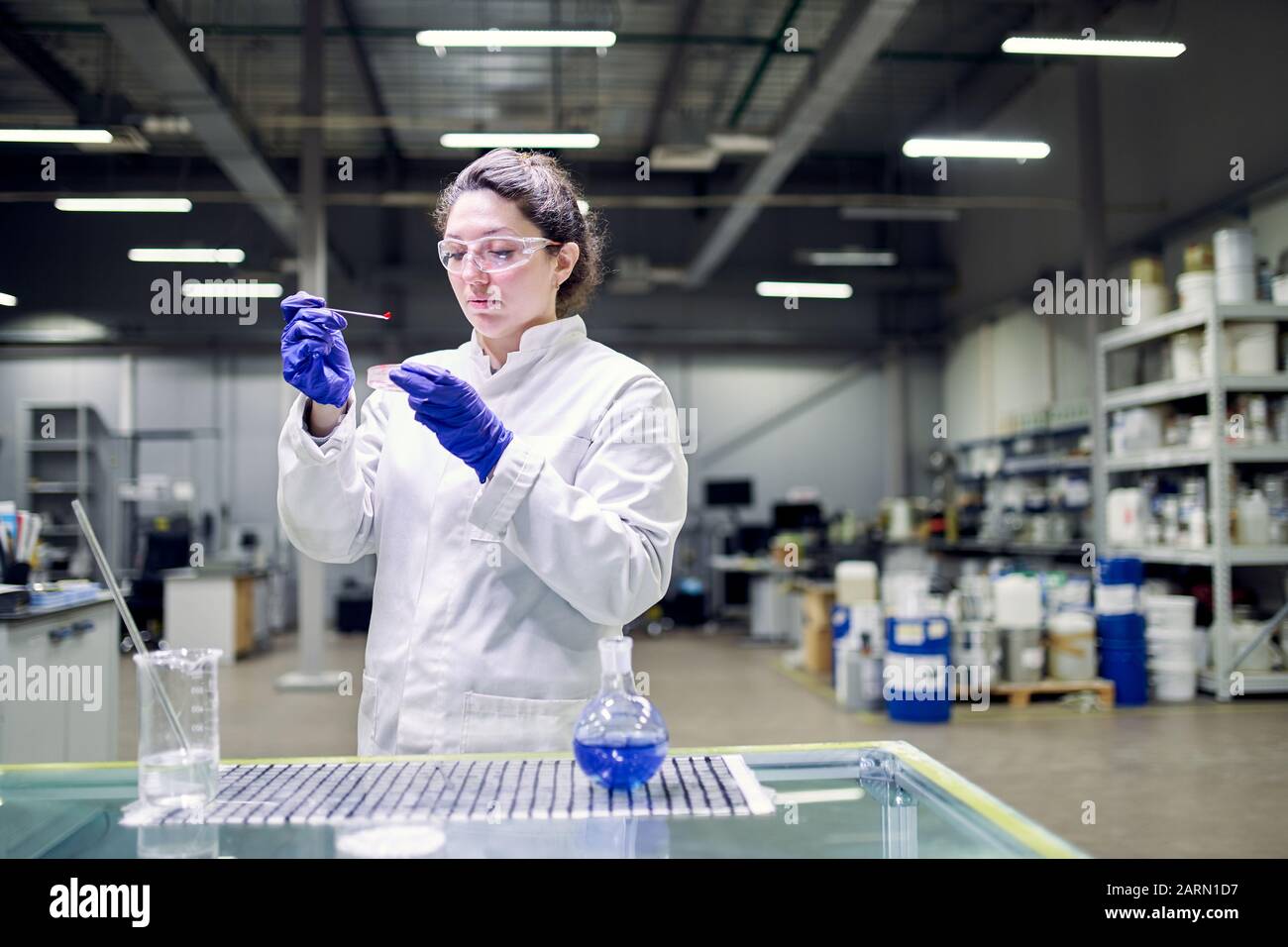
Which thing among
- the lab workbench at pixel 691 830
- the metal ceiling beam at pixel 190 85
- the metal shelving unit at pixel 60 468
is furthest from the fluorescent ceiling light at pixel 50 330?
the lab workbench at pixel 691 830

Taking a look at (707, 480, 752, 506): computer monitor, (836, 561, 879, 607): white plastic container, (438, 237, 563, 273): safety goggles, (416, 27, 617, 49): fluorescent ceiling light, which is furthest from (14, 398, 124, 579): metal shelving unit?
(438, 237, 563, 273): safety goggles

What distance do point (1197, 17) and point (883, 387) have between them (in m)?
5.74

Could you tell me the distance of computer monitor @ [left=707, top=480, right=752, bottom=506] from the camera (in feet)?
37.5

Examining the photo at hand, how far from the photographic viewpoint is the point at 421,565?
143 centimetres

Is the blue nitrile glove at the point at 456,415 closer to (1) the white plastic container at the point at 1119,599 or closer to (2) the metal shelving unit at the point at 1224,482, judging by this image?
(1) the white plastic container at the point at 1119,599

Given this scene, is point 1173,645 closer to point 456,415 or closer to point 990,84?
point 456,415

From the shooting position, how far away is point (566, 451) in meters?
1.42

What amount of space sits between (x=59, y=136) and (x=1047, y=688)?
22.1 ft

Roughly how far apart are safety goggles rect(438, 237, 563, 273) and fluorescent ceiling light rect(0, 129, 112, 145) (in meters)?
6.10

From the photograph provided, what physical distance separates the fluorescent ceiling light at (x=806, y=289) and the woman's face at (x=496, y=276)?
29.4 feet

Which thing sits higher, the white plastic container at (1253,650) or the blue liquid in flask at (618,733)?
the blue liquid in flask at (618,733)

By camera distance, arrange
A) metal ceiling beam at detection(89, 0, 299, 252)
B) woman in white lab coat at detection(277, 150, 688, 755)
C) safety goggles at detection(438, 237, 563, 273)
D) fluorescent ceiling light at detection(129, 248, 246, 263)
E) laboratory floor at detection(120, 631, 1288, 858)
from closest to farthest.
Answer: woman in white lab coat at detection(277, 150, 688, 755) → safety goggles at detection(438, 237, 563, 273) → laboratory floor at detection(120, 631, 1288, 858) → metal ceiling beam at detection(89, 0, 299, 252) → fluorescent ceiling light at detection(129, 248, 246, 263)

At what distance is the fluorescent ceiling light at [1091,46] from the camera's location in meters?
5.75

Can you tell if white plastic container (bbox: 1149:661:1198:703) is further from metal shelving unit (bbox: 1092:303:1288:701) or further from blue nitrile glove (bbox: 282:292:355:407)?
blue nitrile glove (bbox: 282:292:355:407)
